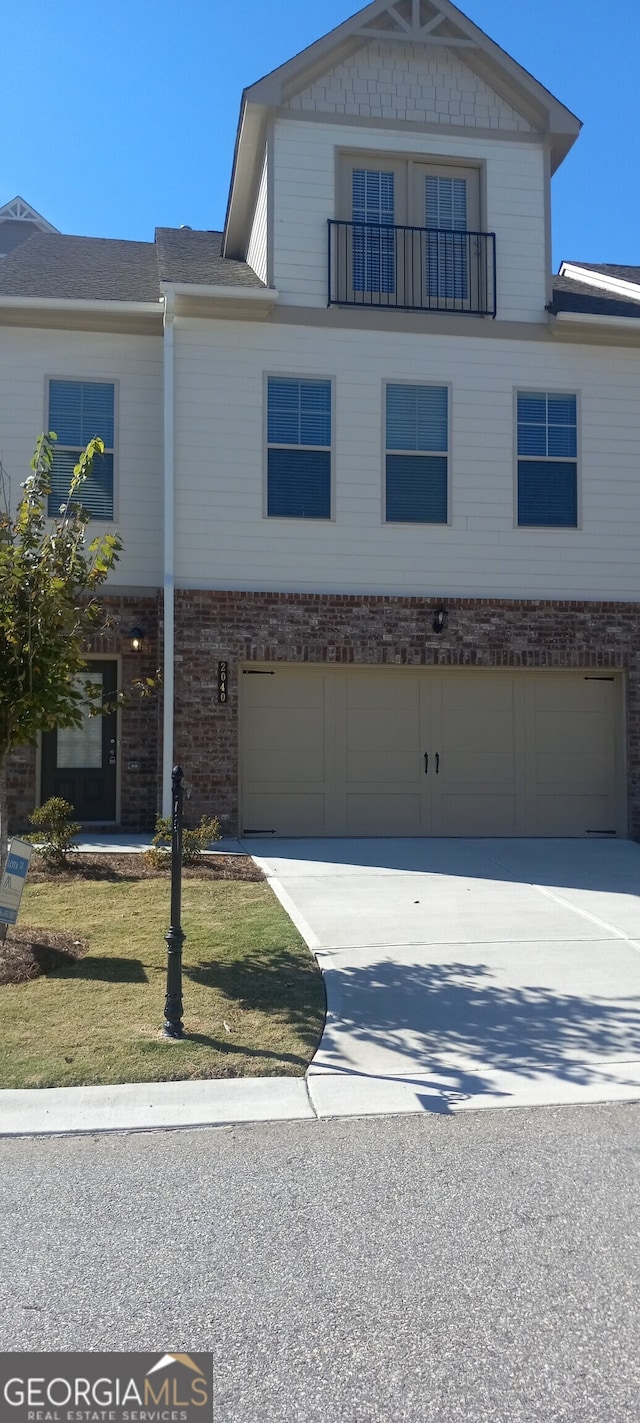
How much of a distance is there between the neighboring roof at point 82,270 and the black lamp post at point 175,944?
8.08 meters

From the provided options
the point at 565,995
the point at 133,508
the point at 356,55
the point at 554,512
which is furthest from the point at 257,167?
the point at 565,995

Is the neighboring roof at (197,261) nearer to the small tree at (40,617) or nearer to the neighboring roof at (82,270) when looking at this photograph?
the neighboring roof at (82,270)

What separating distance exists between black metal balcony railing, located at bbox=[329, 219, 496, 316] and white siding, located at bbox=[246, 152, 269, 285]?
2.63 feet

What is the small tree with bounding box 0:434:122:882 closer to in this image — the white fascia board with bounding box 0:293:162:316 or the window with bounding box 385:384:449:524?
the white fascia board with bounding box 0:293:162:316

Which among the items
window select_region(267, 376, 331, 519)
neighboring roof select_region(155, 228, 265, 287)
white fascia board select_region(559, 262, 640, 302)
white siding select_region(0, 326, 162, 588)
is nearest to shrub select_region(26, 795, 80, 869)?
white siding select_region(0, 326, 162, 588)

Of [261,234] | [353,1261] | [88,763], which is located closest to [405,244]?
[261,234]

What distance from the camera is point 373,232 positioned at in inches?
497

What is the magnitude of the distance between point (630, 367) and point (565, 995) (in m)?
8.89

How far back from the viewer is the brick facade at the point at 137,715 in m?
12.2

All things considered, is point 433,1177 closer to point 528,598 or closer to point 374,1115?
point 374,1115

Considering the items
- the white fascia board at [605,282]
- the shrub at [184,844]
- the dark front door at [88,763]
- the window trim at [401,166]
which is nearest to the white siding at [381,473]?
the window trim at [401,166]

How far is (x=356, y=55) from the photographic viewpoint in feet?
41.7

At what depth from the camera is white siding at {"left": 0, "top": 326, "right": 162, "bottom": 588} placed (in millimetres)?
12141

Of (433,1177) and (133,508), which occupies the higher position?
(133,508)
